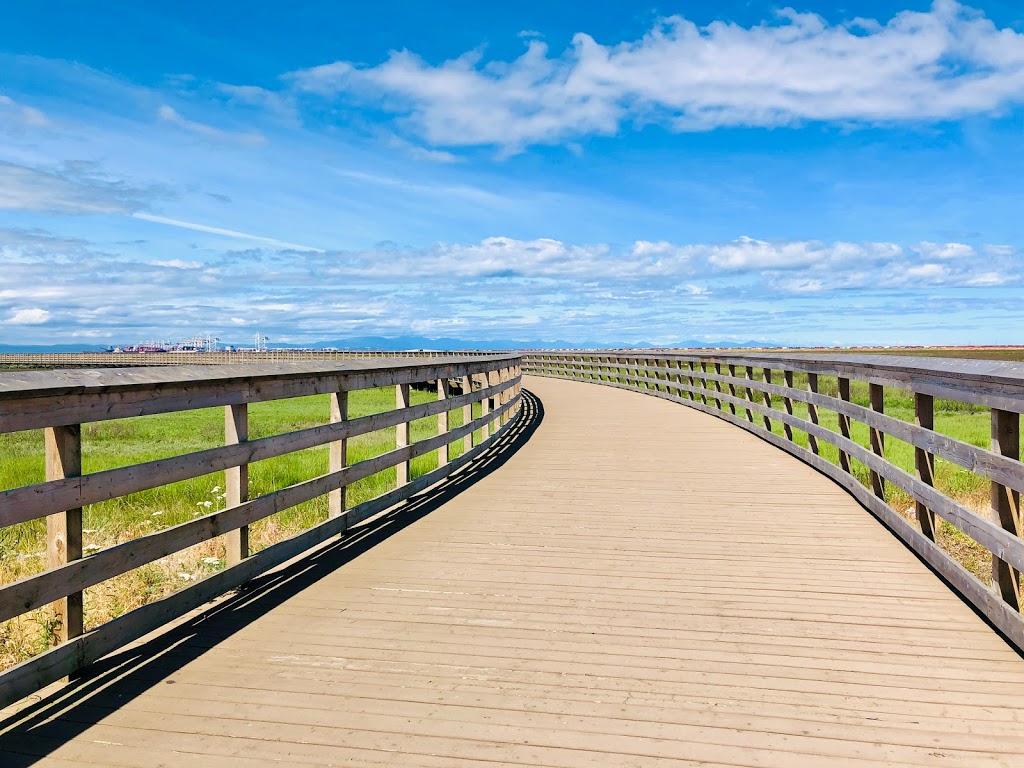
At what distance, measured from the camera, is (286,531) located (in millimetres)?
8211

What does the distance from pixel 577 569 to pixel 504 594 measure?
2.44ft

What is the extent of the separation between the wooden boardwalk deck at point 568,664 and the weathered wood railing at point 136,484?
0.54 ft

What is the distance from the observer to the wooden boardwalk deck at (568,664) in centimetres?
312

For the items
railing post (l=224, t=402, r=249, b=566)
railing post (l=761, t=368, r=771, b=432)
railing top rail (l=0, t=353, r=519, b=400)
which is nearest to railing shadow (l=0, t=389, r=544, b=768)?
railing post (l=224, t=402, r=249, b=566)

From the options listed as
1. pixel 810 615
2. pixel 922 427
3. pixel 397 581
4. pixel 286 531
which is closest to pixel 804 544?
pixel 922 427

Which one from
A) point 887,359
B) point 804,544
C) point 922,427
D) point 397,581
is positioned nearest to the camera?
point 397,581

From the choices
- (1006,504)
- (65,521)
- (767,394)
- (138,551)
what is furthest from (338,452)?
(767,394)

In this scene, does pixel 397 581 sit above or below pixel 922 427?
below

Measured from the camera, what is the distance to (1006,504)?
445 centimetres

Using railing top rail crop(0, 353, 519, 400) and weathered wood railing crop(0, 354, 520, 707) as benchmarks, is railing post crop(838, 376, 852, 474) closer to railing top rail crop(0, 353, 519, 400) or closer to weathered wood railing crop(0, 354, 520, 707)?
weathered wood railing crop(0, 354, 520, 707)

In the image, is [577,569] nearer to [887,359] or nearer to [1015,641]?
[1015,641]

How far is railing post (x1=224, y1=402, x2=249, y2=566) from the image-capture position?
500 centimetres

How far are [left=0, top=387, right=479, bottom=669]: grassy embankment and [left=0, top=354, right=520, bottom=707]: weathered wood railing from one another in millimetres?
652

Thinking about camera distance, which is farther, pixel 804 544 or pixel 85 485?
pixel 804 544
